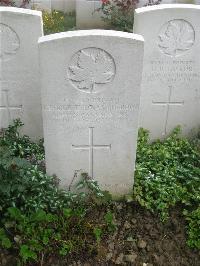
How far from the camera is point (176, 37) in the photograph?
13.4ft

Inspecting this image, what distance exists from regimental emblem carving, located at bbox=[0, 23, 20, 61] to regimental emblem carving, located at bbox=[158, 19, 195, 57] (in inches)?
59.1

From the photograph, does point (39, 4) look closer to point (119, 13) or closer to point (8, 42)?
point (119, 13)

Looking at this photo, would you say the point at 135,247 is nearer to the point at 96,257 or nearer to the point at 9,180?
the point at 96,257

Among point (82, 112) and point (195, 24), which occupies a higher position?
point (195, 24)

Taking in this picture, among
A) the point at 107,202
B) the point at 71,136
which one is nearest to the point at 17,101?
the point at 71,136

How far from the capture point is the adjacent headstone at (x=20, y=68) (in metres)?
3.89

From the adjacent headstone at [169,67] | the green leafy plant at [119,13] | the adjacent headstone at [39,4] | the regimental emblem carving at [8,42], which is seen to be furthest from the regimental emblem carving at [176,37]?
the adjacent headstone at [39,4]

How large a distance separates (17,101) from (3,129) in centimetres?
38

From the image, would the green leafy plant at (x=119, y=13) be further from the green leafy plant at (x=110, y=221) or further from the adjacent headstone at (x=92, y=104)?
the green leafy plant at (x=110, y=221)

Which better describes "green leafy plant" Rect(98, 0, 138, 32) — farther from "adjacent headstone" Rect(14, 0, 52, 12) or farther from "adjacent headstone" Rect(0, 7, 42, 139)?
"adjacent headstone" Rect(0, 7, 42, 139)

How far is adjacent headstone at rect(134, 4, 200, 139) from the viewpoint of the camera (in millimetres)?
3988

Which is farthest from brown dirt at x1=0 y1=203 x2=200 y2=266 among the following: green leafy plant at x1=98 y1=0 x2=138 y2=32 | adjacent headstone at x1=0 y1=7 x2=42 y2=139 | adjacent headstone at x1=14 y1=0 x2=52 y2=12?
adjacent headstone at x1=14 y1=0 x2=52 y2=12

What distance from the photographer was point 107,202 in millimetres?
3764

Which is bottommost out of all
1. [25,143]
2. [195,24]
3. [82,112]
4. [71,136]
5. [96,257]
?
[96,257]
